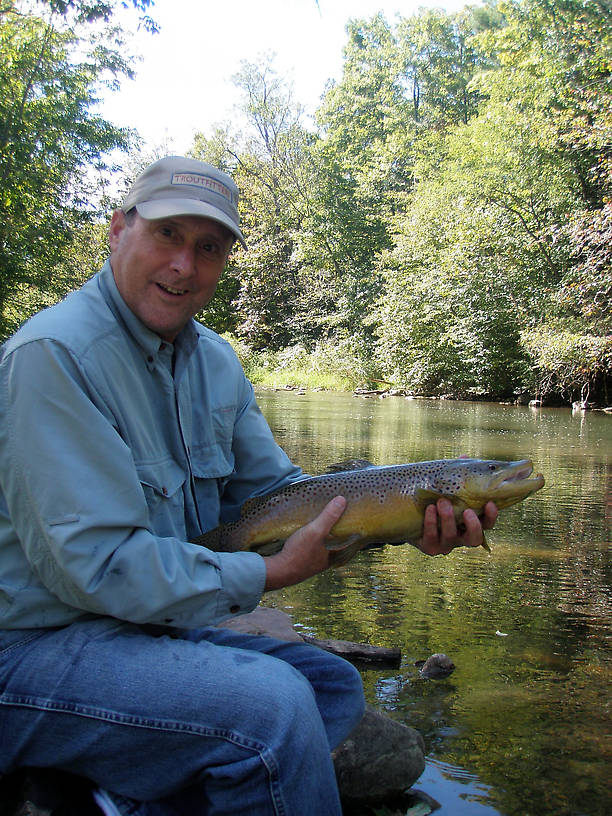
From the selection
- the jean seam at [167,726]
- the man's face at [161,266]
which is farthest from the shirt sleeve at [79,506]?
the man's face at [161,266]

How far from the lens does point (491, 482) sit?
289 centimetres

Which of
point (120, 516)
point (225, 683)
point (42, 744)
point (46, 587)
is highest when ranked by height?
point (120, 516)

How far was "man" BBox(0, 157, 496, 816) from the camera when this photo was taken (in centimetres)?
173

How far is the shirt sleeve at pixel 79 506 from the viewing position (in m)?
1.80

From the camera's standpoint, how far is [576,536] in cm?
689

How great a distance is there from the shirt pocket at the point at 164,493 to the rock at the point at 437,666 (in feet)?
6.33

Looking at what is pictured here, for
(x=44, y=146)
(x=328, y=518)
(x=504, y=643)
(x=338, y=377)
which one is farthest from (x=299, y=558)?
(x=338, y=377)

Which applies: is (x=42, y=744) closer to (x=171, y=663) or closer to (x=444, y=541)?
(x=171, y=663)

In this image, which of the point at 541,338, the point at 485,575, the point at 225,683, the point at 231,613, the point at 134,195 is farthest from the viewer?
the point at 541,338

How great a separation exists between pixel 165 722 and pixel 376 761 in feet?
3.96

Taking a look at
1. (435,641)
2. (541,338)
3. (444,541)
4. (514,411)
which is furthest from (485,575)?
(541,338)

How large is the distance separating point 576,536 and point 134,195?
228 inches

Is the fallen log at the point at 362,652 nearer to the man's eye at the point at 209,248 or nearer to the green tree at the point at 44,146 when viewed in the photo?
the man's eye at the point at 209,248

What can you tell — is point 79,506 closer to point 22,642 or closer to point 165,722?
point 22,642
